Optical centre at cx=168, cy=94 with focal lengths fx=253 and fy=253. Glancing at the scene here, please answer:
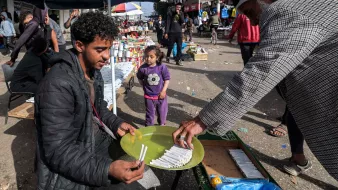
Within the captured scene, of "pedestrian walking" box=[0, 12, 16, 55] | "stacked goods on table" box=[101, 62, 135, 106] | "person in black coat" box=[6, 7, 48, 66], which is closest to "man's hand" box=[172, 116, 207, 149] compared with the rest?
"stacked goods on table" box=[101, 62, 135, 106]

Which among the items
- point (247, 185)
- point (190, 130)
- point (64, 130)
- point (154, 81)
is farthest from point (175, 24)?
point (64, 130)

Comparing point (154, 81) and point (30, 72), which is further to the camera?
point (30, 72)

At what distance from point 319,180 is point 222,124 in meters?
2.19

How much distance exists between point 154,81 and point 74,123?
2.23m

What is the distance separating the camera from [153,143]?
7.09 feet

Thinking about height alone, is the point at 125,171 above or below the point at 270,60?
below

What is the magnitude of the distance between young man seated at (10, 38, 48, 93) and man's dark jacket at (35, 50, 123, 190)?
9.29 feet

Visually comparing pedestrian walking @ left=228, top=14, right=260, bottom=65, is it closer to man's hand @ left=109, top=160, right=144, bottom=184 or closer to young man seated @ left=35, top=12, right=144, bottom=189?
young man seated @ left=35, top=12, right=144, bottom=189

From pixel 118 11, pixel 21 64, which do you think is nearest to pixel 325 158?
pixel 21 64

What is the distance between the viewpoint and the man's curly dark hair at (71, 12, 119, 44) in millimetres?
1696

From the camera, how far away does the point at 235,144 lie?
2719 millimetres

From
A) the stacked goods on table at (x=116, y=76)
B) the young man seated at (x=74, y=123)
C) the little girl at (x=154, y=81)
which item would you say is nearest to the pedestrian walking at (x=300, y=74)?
the young man seated at (x=74, y=123)

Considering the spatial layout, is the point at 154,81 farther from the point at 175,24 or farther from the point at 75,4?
the point at 175,24

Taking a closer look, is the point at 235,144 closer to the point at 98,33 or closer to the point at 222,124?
the point at 222,124
